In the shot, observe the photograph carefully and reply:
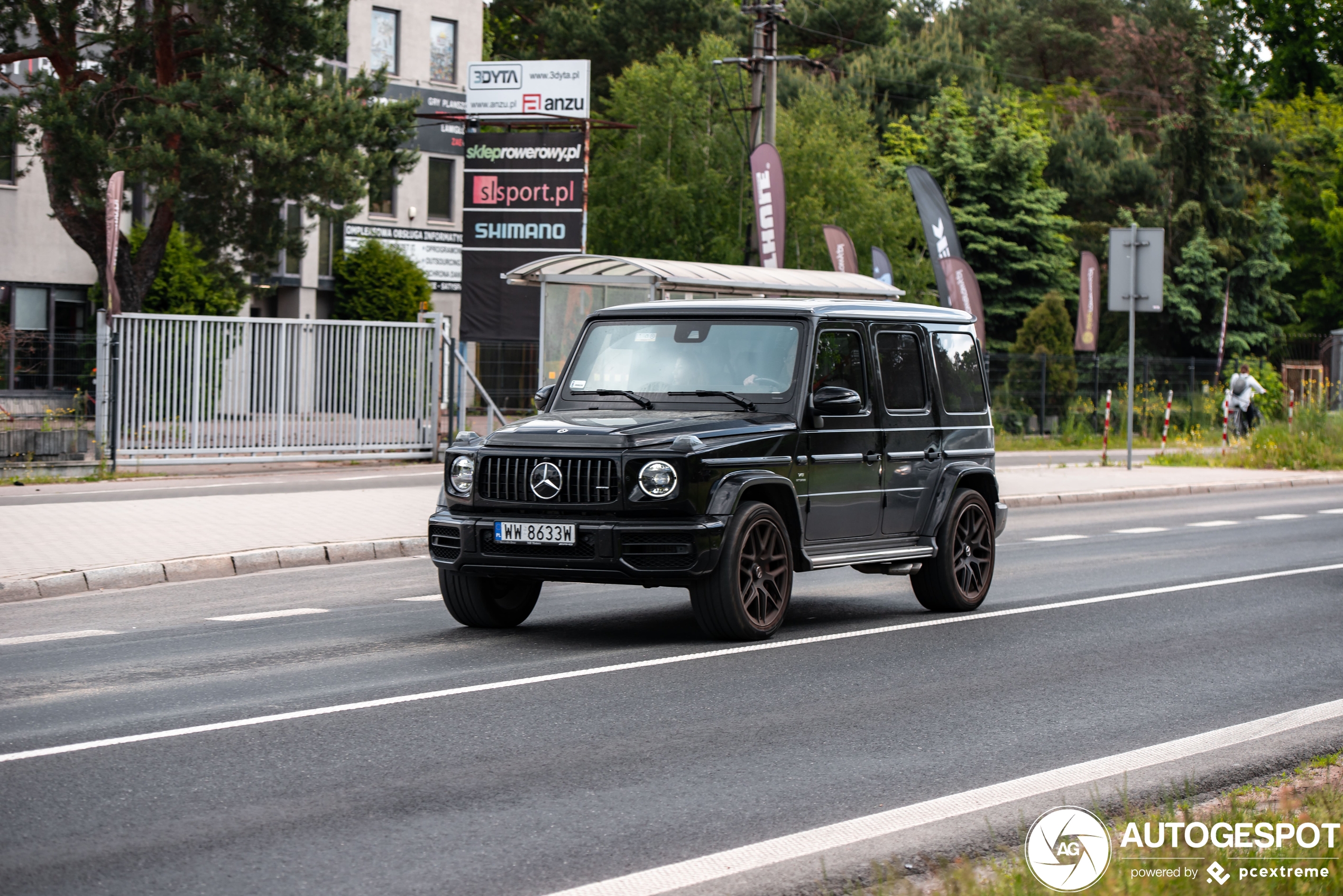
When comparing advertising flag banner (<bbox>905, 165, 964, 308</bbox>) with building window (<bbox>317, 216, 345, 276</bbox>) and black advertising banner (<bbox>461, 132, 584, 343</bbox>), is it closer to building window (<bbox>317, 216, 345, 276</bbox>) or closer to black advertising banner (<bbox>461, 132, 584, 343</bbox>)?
black advertising banner (<bbox>461, 132, 584, 343</bbox>)

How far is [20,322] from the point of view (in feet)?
124

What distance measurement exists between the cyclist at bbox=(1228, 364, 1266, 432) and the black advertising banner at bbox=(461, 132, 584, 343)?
15.1 metres

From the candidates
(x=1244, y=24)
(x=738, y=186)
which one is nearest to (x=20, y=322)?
(x=738, y=186)

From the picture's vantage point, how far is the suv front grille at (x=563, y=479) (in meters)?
9.20

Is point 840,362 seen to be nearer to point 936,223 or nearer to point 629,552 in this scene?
point 629,552

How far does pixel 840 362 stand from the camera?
34.9ft

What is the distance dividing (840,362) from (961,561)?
1764mm

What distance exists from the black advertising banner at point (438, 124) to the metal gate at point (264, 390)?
24008 mm

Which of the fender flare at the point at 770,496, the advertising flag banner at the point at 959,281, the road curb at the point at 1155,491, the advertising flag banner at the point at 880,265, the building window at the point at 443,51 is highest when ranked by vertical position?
the building window at the point at 443,51

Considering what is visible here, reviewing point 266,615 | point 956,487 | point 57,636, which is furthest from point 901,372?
point 57,636

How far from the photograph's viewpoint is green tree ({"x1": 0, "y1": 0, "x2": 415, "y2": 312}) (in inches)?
1220

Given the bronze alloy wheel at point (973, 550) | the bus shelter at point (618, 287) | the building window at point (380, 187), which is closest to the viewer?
the bronze alloy wheel at point (973, 550)

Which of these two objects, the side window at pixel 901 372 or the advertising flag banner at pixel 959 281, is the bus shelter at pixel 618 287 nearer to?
the advertising flag banner at pixel 959 281

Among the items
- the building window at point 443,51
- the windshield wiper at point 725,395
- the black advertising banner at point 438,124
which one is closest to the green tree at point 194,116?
the black advertising banner at point 438,124
